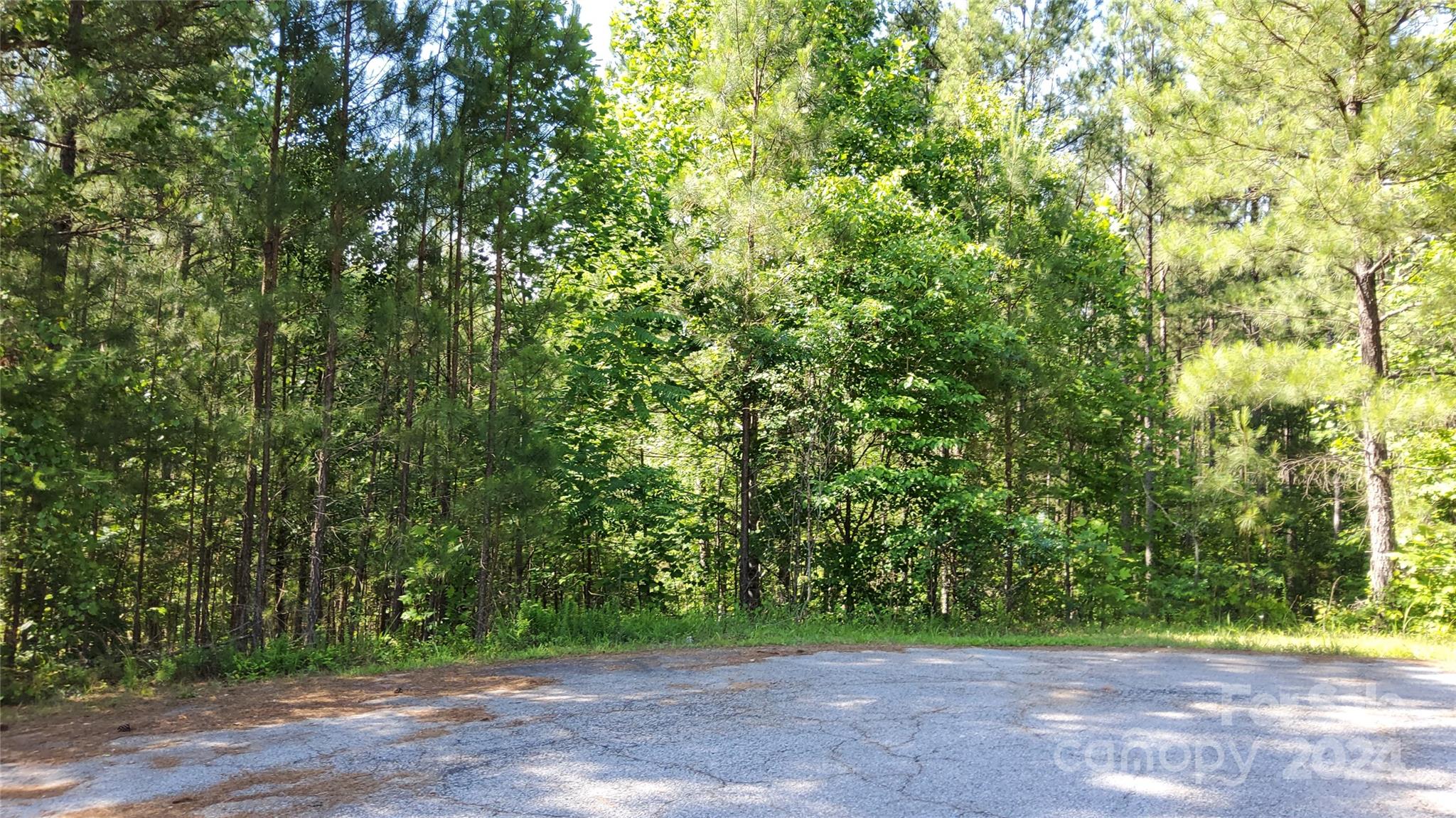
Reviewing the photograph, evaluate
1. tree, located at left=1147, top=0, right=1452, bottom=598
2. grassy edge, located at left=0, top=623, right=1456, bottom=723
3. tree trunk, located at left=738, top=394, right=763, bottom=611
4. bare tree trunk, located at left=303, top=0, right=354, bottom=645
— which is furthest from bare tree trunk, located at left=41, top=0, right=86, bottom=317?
tree, located at left=1147, top=0, right=1452, bottom=598

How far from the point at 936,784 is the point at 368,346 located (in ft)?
30.4

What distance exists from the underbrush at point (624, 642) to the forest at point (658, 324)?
22 cm

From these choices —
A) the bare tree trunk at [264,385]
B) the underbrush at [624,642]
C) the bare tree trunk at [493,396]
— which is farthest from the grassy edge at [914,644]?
the bare tree trunk at [264,385]

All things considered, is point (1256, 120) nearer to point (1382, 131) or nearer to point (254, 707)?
point (1382, 131)

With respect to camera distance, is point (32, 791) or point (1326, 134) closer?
point (32, 791)

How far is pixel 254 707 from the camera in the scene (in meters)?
5.96

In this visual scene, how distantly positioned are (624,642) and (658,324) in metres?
5.43

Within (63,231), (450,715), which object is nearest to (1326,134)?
(450,715)

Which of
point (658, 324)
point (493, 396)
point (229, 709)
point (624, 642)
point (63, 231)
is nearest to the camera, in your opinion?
point (229, 709)

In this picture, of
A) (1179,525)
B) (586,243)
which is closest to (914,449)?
(586,243)

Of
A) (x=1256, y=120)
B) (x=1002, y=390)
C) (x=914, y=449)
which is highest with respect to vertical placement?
(x=1256, y=120)

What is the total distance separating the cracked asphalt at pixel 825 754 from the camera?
12.2ft

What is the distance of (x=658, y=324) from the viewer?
509 inches

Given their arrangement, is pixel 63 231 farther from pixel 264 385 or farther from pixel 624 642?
pixel 624 642
